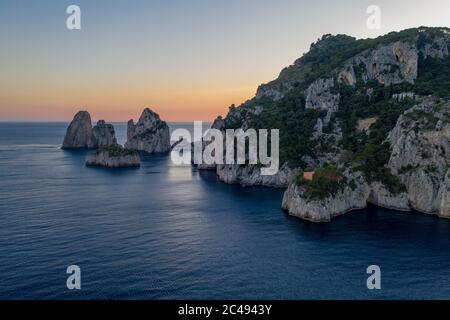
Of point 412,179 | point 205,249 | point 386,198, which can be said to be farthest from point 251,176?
point 205,249

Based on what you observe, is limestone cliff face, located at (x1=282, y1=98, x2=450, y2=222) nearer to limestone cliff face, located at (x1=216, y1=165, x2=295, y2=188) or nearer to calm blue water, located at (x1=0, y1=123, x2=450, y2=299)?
calm blue water, located at (x1=0, y1=123, x2=450, y2=299)

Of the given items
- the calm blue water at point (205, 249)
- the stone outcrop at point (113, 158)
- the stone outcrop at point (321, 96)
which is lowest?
the calm blue water at point (205, 249)

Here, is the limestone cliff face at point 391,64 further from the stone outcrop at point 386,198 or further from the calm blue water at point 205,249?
the calm blue water at point 205,249

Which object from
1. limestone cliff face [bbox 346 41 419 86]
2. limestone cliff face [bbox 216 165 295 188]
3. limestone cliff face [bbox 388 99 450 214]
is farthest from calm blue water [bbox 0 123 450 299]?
limestone cliff face [bbox 346 41 419 86]

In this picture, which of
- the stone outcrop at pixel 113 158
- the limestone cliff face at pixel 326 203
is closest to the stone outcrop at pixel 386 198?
the limestone cliff face at pixel 326 203

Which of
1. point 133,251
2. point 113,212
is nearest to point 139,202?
point 113,212
